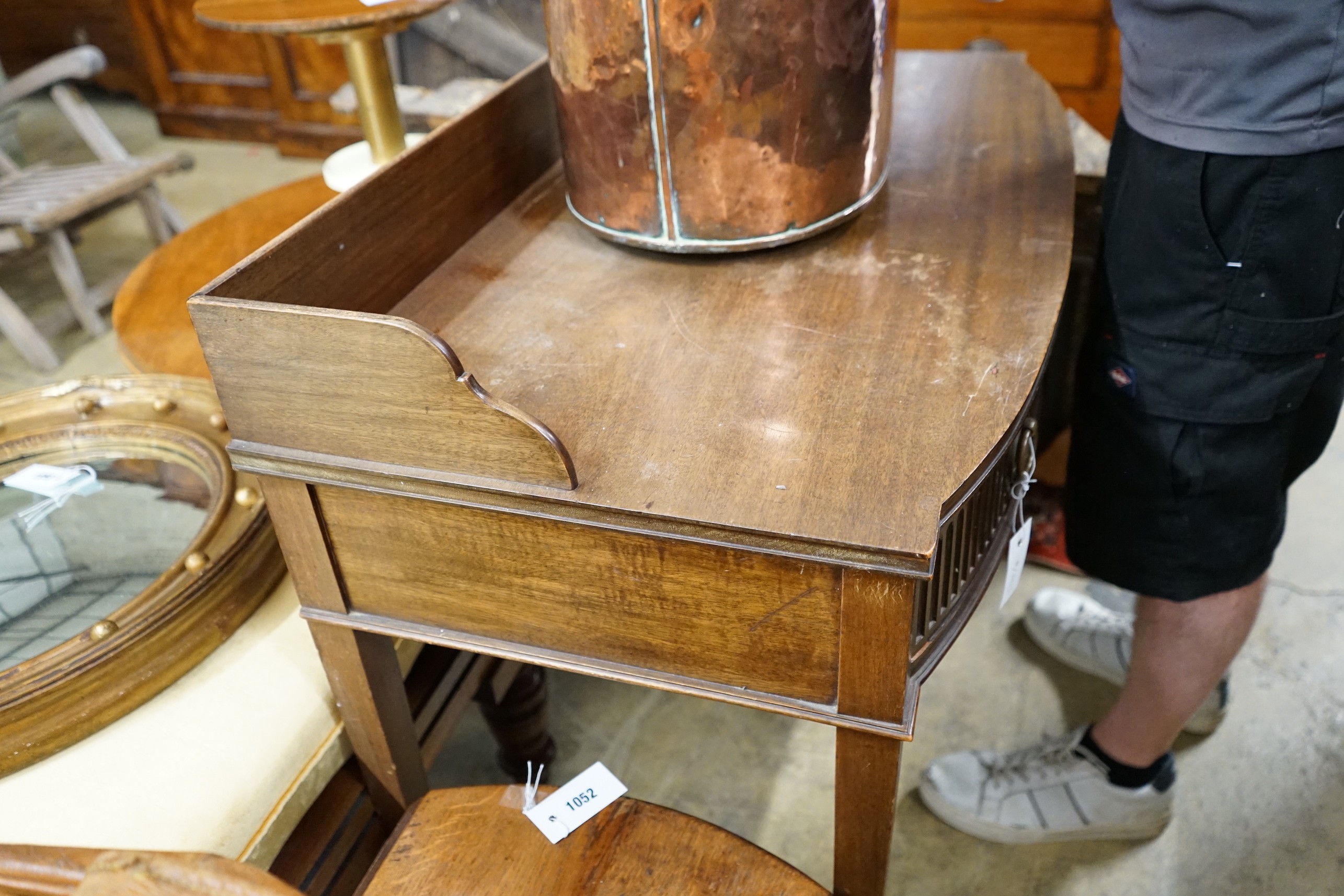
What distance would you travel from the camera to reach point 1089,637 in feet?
5.57

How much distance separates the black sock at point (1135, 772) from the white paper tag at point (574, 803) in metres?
0.78

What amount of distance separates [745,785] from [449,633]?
830 millimetres

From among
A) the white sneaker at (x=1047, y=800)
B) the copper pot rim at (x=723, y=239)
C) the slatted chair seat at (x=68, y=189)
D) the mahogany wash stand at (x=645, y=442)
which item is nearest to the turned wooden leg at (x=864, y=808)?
the mahogany wash stand at (x=645, y=442)

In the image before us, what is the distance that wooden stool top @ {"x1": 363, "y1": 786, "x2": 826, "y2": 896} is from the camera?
0.91 meters

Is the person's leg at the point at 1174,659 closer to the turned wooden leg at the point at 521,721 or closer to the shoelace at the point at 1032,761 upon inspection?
the shoelace at the point at 1032,761

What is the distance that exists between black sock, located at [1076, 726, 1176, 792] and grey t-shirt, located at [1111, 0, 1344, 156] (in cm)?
86

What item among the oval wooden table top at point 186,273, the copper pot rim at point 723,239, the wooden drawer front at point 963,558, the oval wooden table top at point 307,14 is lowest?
the oval wooden table top at point 186,273

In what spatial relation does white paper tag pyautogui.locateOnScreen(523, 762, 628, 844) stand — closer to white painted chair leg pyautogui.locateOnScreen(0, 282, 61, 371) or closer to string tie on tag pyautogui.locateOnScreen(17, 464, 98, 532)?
string tie on tag pyautogui.locateOnScreen(17, 464, 98, 532)

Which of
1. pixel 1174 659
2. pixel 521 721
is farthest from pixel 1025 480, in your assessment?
pixel 521 721

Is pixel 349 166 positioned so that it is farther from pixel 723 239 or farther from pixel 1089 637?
pixel 1089 637

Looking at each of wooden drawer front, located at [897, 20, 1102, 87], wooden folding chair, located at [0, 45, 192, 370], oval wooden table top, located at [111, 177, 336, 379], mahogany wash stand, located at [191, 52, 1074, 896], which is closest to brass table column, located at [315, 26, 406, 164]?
oval wooden table top, located at [111, 177, 336, 379]

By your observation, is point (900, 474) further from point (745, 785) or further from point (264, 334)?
point (745, 785)

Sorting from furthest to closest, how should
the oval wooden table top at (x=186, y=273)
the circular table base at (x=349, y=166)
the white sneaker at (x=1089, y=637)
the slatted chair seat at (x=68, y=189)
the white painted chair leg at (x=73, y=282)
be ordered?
the white painted chair leg at (x=73, y=282)
the slatted chair seat at (x=68, y=189)
the circular table base at (x=349, y=166)
the oval wooden table top at (x=186, y=273)
the white sneaker at (x=1089, y=637)

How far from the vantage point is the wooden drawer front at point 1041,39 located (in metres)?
2.73
